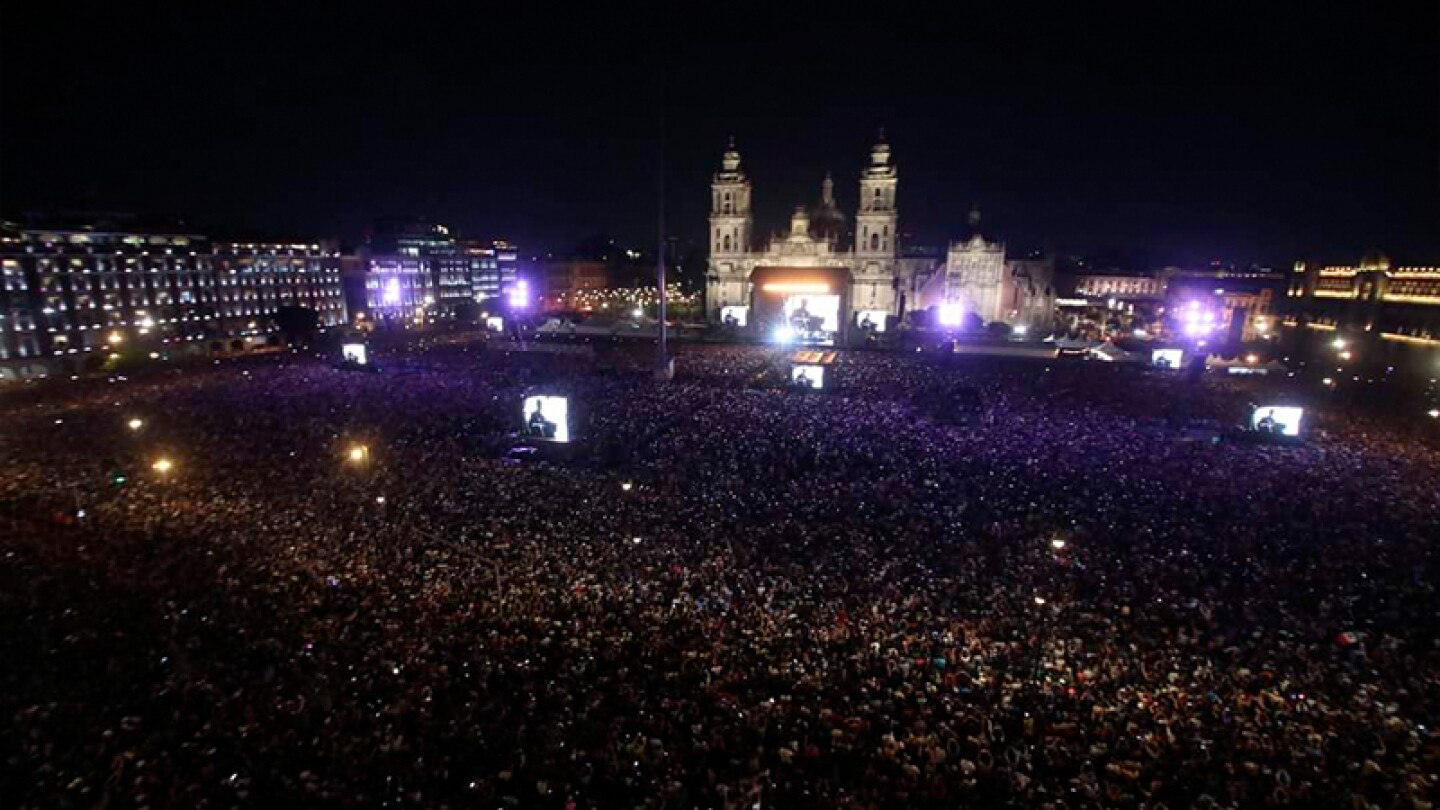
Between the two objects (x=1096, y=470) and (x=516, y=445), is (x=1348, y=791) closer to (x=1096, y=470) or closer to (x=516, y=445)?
(x=1096, y=470)

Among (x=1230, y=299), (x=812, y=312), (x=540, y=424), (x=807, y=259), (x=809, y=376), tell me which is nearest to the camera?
(x=540, y=424)

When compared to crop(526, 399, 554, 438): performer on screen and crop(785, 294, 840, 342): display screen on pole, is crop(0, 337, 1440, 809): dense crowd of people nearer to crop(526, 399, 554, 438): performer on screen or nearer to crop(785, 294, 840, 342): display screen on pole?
crop(526, 399, 554, 438): performer on screen

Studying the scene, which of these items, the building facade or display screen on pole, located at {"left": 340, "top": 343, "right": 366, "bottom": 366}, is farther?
the building facade

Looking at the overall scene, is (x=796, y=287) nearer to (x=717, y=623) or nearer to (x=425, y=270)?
(x=717, y=623)

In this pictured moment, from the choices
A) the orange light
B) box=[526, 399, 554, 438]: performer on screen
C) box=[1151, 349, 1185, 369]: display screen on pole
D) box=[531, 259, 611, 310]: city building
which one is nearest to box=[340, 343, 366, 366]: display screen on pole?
box=[526, 399, 554, 438]: performer on screen

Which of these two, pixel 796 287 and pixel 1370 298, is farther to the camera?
pixel 1370 298

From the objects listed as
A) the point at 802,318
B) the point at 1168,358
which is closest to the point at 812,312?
the point at 802,318

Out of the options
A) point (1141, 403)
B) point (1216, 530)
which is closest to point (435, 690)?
point (1216, 530)
